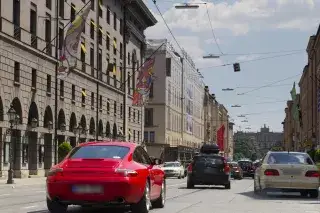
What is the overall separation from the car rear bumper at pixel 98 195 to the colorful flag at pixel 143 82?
42393 millimetres

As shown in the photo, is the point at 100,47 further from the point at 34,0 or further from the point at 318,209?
the point at 318,209

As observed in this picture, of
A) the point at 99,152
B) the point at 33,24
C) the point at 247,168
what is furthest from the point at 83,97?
the point at 99,152

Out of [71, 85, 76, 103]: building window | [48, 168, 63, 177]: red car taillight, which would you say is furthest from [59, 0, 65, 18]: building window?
[48, 168, 63, 177]: red car taillight

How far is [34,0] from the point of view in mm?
44531

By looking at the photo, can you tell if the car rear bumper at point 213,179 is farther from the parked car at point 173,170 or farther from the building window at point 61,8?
the building window at point 61,8

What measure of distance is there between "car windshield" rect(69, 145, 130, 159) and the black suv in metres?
15.0

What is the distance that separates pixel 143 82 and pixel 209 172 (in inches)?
1100

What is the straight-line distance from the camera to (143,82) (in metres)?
55.0

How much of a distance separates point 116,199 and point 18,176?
31284mm

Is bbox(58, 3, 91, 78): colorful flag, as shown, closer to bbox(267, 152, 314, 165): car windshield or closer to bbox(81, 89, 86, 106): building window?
bbox(81, 89, 86, 106): building window

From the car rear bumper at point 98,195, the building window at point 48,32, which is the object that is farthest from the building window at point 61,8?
the car rear bumper at point 98,195

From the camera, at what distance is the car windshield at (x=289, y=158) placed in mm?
21144

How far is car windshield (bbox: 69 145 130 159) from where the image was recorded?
12.6 meters

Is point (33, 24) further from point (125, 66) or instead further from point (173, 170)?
point (125, 66)
